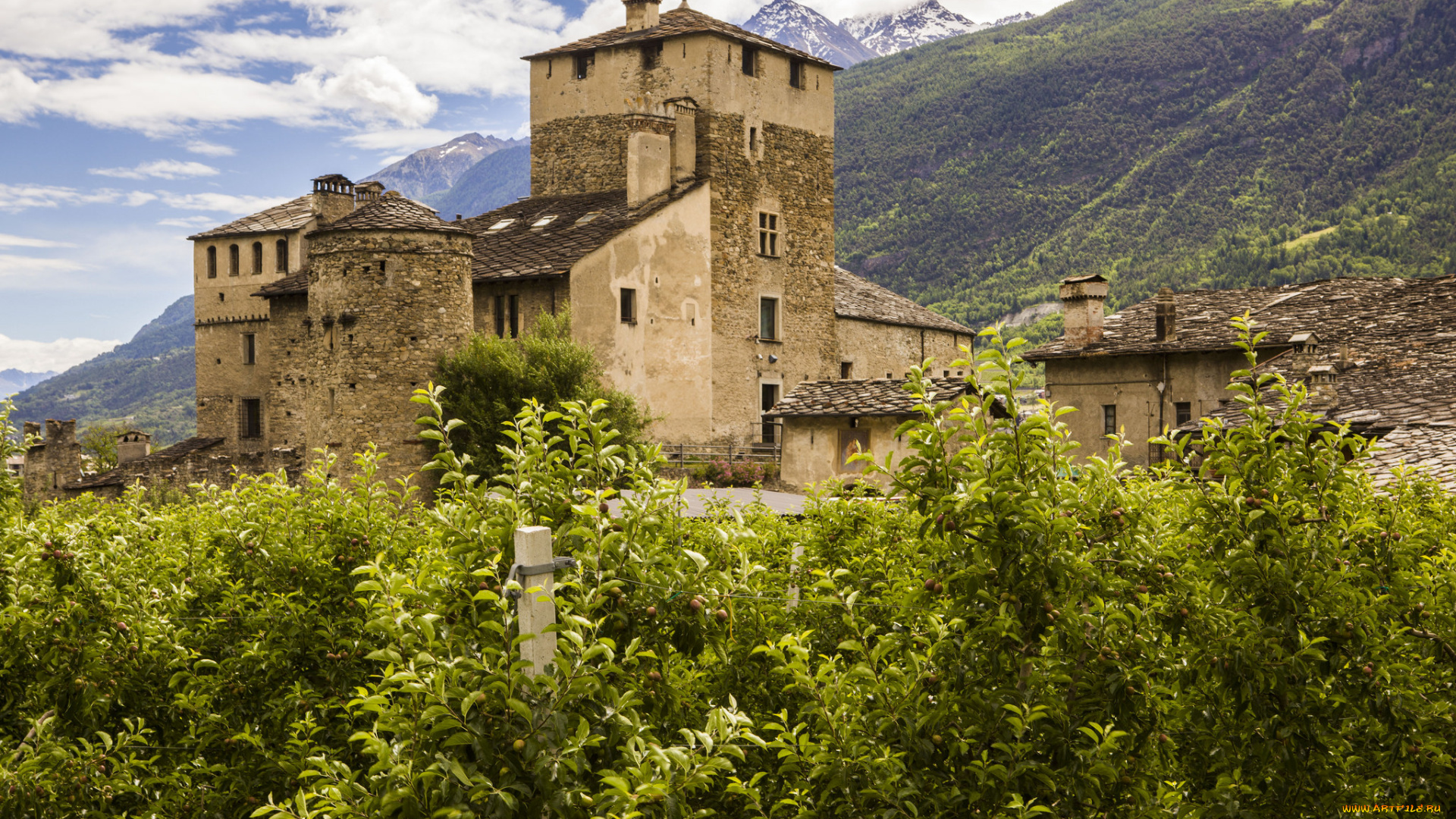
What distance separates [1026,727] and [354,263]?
24.4 meters

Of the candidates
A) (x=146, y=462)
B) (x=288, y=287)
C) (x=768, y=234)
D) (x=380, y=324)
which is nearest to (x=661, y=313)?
(x=768, y=234)

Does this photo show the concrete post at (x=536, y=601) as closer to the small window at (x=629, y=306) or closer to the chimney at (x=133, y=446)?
the small window at (x=629, y=306)

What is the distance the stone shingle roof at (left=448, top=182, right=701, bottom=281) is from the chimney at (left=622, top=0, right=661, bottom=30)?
6218 mm

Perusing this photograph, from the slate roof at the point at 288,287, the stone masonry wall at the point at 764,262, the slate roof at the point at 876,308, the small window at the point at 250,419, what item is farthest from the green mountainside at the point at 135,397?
the stone masonry wall at the point at 764,262

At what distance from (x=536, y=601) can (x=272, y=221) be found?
39.5 metres

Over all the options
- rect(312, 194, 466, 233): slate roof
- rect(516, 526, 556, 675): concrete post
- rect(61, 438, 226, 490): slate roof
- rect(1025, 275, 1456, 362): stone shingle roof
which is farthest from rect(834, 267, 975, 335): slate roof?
rect(516, 526, 556, 675): concrete post

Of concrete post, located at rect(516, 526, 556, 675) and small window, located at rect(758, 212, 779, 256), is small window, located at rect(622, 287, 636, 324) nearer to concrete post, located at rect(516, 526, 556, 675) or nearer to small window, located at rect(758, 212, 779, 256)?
small window, located at rect(758, 212, 779, 256)

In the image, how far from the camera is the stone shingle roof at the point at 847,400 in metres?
23.6

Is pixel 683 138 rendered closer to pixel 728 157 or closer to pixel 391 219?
pixel 728 157

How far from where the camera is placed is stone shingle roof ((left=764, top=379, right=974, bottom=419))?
23.6m

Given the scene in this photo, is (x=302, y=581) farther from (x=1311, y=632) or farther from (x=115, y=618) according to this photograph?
(x=1311, y=632)

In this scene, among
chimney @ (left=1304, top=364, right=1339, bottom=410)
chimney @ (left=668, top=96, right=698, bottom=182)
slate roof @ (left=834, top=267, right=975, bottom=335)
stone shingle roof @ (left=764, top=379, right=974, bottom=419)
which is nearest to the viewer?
chimney @ (left=1304, top=364, right=1339, bottom=410)

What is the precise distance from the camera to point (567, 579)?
190 inches

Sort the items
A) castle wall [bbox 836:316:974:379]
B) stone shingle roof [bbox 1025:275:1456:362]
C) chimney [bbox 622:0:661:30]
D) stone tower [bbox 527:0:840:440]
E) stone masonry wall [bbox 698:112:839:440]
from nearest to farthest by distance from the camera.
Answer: stone shingle roof [bbox 1025:275:1456:362]
stone tower [bbox 527:0:840:440]
stone masonry wall [bbox 698:112:839:440]
chimney [bbox 622:0:661:30]
castle wall [bbox 836:316:974:379]
